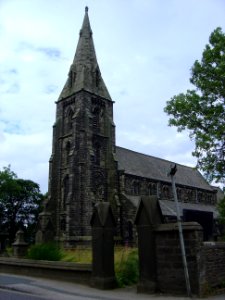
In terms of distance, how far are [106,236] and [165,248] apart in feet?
7.11

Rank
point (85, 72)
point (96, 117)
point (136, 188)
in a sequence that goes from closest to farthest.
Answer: point (96, 117) → point (85, 72) → point (136, 188)

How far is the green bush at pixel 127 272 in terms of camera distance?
442 inches

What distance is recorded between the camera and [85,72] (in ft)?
136

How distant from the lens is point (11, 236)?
55.5 m

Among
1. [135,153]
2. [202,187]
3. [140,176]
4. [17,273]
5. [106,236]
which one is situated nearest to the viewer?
[106,236]

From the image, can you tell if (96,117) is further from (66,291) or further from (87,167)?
(66,291)

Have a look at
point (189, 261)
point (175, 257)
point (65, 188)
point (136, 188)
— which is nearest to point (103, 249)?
point (175, 257)

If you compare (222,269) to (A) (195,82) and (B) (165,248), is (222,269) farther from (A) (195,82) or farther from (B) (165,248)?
(A) (195,82)

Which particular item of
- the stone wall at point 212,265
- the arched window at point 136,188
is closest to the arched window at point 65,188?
the arched window at point 136,188

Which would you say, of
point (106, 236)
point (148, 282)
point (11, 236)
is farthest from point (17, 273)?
point (11, 236)

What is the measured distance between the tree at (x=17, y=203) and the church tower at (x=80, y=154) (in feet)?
67.0

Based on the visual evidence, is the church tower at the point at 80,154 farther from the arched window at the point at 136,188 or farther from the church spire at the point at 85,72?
the arched window at the point at 136,188

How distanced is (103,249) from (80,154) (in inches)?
1026

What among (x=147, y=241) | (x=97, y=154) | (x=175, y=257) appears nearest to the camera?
(x=175, y=257)
